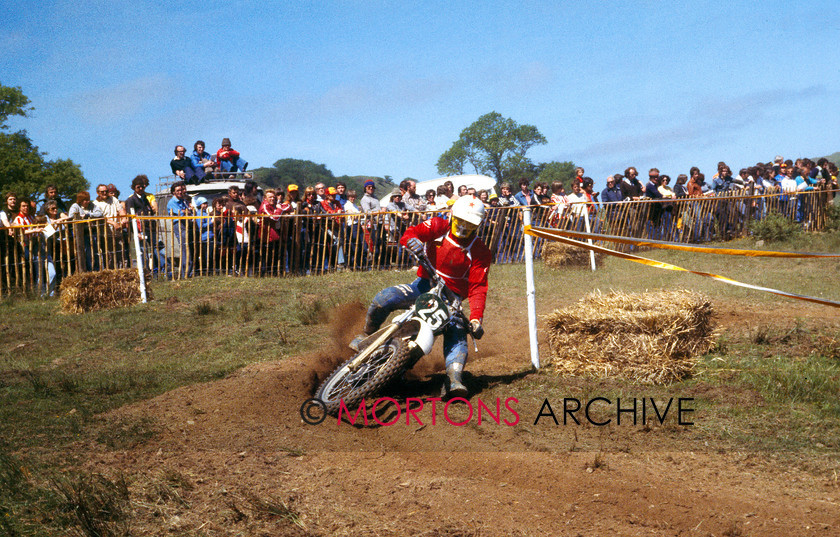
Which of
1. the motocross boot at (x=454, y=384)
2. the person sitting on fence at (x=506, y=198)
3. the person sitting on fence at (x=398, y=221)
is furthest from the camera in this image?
the person sitting on fence at (x=506, y=198)

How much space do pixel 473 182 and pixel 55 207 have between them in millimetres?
23259

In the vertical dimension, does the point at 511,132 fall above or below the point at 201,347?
above

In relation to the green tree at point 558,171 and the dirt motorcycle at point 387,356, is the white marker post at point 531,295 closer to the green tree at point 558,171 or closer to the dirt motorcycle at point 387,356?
the dirt motorcycle at point 387,356

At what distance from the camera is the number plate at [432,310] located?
6824 mm

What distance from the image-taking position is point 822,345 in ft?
26.5

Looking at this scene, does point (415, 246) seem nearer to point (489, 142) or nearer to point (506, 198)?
point (506, 198)

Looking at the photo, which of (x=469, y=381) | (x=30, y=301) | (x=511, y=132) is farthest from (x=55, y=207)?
(x=511, y=132)

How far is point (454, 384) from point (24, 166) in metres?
43.8

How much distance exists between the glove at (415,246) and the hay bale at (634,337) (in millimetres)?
1866

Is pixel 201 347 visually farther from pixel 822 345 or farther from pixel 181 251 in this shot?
pixel 822 345

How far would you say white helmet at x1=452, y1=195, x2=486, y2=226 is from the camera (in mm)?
7227

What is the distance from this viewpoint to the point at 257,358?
932 cm

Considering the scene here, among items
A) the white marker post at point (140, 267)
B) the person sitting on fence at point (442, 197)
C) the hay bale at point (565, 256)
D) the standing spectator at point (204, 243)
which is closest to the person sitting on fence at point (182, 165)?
the standing spectator at point (204, 243)

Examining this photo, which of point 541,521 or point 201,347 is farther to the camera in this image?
point 201,347
